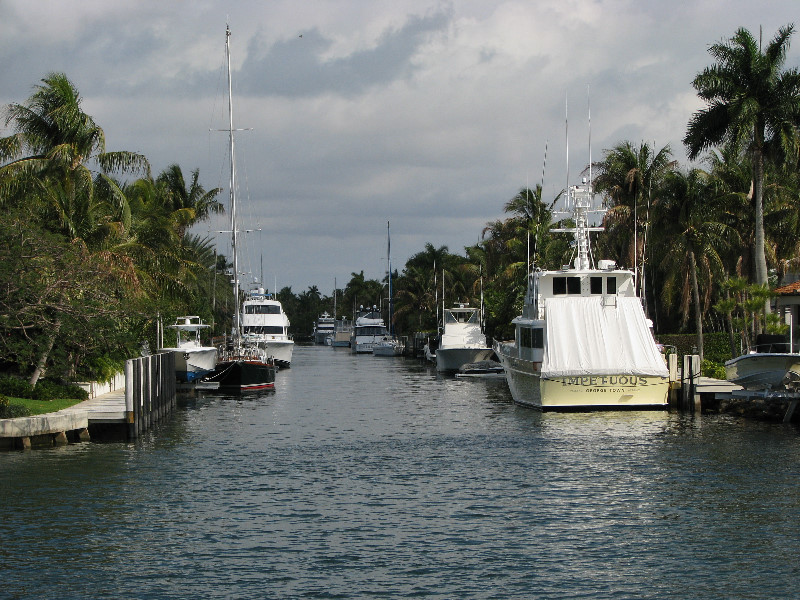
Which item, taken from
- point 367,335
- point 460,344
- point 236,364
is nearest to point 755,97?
point 236,364

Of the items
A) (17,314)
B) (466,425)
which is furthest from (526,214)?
(17,314)

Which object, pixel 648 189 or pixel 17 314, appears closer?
pixel 17 314

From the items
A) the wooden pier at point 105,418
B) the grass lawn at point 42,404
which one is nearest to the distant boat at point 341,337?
the wooden pier at point 105,418

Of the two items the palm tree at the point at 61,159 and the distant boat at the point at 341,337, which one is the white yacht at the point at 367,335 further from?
the palm tree at the point at 61,159

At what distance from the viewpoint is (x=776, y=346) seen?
35000mm

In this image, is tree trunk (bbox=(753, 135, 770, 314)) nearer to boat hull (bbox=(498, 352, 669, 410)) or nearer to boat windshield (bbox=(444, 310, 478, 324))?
boat hull (bbox=(498, 352, 669, 410))

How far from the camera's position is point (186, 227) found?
72.5 meters

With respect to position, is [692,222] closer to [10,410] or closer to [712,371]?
[712,371]

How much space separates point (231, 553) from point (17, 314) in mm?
17386

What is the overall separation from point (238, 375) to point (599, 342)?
19748mm

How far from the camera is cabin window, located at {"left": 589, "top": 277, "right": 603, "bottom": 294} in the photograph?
133 feet

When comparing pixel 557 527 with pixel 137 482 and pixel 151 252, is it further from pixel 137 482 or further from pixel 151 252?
pixel 151 252

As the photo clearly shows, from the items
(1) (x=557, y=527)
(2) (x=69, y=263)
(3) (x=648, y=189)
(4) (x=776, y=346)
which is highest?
(3) (x=648, y=189)

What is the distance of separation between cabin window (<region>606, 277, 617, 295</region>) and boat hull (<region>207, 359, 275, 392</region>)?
18436 millimetres
